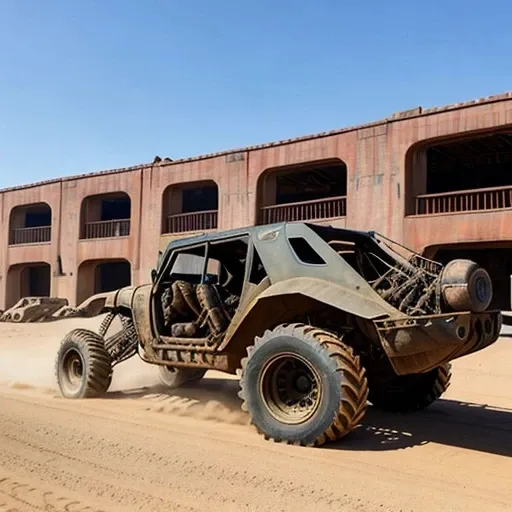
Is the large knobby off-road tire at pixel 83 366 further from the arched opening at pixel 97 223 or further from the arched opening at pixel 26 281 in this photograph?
the arched opening at pixel 26 281

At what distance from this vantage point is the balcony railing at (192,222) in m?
21.0

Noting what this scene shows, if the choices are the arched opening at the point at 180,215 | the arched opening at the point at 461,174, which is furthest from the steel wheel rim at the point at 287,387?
the arched opening at the point at 180,215

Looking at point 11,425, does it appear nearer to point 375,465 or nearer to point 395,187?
point 375,465

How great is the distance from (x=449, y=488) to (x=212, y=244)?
3.78 metres

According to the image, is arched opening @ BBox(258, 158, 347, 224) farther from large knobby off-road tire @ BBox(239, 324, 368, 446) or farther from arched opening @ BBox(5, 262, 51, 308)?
large knobby off-road tire @ BBox(239, 324, 368, 446)

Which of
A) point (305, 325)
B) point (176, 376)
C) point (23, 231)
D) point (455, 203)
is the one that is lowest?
point (176, 376)

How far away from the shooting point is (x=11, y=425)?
5.93 metres

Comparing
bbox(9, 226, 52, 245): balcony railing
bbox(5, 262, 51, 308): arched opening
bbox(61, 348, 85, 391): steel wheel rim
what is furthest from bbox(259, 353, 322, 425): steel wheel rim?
bbox(5, 262, 51, 308): arched opening

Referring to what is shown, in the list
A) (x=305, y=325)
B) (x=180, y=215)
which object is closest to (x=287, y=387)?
(x=305, y=325)

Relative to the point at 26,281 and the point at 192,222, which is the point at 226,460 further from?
the point at 26,281

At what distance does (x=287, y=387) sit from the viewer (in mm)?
5484

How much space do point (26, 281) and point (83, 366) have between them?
22549mm

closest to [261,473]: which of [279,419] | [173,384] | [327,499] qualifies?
[327,499]

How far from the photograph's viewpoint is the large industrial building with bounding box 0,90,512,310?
51.2 ft
